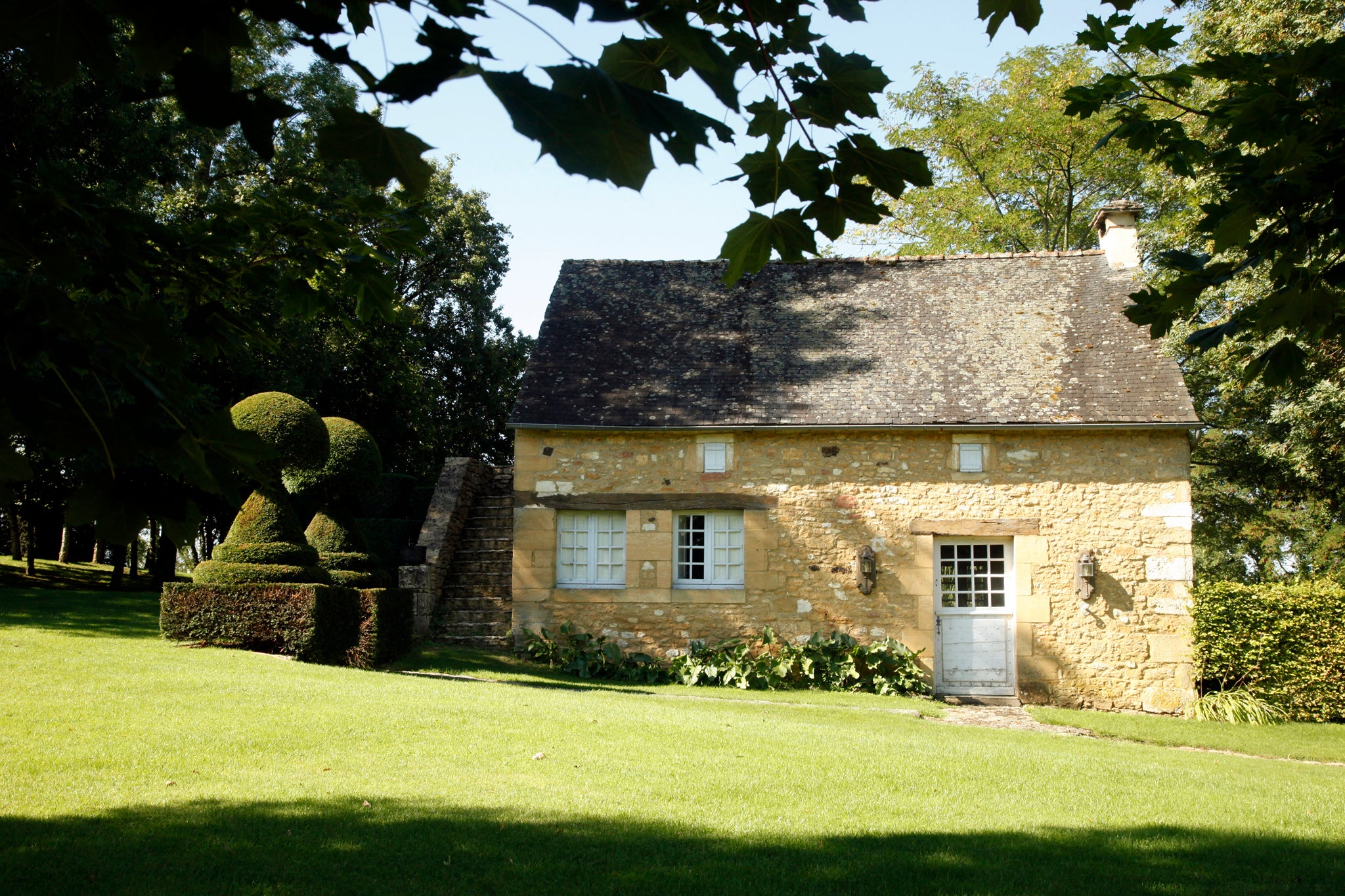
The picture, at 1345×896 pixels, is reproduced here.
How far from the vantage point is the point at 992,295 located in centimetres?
1538

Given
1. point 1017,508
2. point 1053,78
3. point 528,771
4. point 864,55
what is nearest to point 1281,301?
point 864,55

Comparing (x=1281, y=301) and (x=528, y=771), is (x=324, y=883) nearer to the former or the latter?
Answer: (x=528, y=771)

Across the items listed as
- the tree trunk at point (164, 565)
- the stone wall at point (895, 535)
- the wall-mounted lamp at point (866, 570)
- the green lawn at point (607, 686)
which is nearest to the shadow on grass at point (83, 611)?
the tree trunk at point (164, 565)

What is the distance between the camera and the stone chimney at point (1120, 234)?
15320mm

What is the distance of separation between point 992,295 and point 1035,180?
9.61m

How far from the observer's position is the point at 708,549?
45.5 ft

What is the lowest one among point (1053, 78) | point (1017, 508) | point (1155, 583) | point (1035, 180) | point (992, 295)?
point (1155, 583)

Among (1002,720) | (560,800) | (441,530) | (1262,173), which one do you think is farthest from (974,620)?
(1262,173)

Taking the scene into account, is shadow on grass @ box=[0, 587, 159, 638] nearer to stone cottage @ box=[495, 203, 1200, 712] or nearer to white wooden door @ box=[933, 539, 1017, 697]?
stone cottage @ box=[495, 203, 1200, 712]

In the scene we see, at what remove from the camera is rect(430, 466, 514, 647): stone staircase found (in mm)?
14516

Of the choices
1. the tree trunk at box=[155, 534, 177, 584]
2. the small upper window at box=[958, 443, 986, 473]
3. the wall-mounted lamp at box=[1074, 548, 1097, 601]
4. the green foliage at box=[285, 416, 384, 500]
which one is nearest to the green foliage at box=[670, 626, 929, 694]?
the wall-mounted lamp at box=[1074, 548, 1097, 601]

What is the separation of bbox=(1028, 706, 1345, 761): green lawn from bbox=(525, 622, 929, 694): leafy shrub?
1.72 meters

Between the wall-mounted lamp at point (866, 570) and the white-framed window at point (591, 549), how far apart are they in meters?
3.10

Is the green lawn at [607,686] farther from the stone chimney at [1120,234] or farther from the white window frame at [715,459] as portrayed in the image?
the stone chimney at [1120,234]
